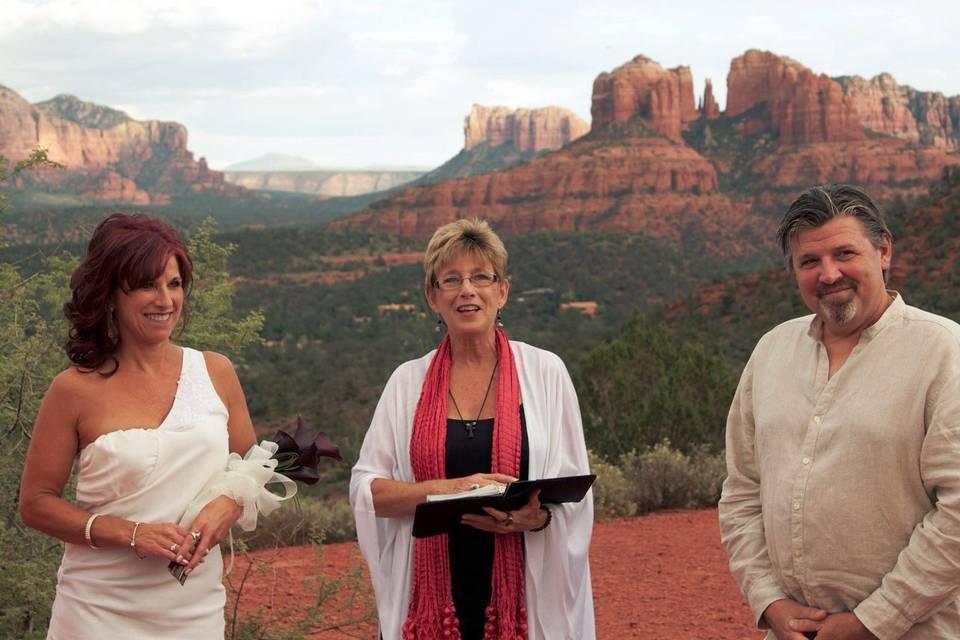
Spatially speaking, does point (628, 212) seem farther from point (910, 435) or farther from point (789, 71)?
point (910, 435)

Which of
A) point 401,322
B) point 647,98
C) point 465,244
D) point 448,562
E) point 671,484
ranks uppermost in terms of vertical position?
point 647,98

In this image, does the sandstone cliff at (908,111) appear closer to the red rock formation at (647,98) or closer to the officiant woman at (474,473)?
the red rock formation at (647,98)

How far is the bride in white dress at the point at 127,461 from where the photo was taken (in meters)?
2.89

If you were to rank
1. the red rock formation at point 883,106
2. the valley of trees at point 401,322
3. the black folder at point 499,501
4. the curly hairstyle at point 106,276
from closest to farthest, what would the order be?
the curly hairstyle at point 106,276 → the black folder at point 499,501 → the valley of trees at point 401,322 → the red rock formation at point 883,106

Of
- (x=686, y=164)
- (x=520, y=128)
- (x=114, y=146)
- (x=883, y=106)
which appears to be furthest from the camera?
(x=520, y=128)

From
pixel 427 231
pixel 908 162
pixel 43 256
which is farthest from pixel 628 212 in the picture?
pixel 43 256

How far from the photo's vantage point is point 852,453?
277 cm

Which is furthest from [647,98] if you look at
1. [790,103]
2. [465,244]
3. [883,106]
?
[465,244]

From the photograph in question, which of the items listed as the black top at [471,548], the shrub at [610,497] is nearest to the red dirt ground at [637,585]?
the shrub at [610,497]

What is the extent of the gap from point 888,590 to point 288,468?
67.9 inches

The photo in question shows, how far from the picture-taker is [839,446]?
279cm

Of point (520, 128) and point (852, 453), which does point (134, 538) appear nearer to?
point (852, 453)

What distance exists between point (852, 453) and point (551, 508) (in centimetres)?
92

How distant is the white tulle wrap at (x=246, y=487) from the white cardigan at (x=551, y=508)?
35 cm
